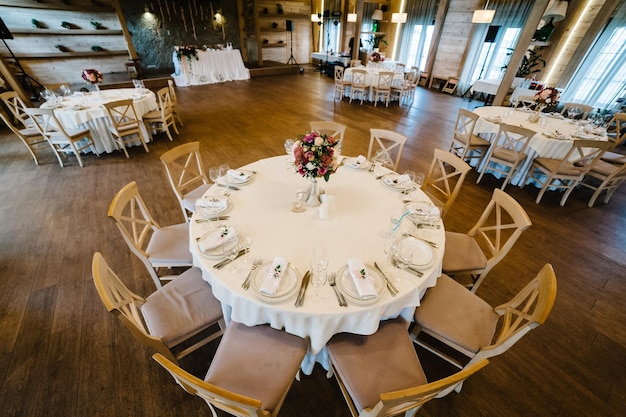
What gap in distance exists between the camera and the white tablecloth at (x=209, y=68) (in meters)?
8.58

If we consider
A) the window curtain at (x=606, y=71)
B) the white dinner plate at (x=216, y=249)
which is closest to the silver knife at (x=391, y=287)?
the white dinner plate at (x=216, y=249)

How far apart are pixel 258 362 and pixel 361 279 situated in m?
0.69

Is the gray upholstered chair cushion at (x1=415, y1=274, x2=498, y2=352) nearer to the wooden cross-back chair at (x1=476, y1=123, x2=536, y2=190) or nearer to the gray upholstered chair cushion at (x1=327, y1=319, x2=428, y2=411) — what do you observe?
the gray upholstered chair cushion at (x1=327, y1=319, x2=428, y2=411)

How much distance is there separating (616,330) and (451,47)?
956 cm

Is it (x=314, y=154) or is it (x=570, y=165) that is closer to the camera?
(x=314, y=154)

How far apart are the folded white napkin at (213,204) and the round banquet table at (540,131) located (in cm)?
409

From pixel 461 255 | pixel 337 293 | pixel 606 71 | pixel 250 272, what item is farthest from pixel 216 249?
pixel 606 71

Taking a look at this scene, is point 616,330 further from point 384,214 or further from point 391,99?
point 391,99

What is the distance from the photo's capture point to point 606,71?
19.9ft

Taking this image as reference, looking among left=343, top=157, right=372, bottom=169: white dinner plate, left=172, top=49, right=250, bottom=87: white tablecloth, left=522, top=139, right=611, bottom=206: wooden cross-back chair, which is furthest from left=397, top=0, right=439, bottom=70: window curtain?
left=343, top=157, right=372, bottom=169: white dinner plate

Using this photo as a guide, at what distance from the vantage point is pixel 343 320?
128 cm

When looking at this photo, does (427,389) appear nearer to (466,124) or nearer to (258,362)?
(258,362)

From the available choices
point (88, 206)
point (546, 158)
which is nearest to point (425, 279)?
point (546, 158)

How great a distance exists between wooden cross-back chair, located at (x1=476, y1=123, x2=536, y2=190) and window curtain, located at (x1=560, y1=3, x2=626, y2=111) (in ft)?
16.3
